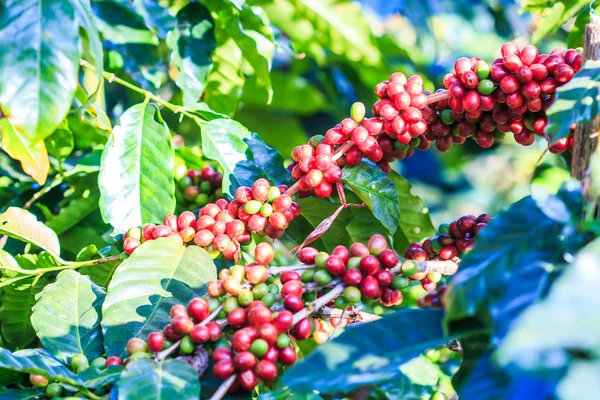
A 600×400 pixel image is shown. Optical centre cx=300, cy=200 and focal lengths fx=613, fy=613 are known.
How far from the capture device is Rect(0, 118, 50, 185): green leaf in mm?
864

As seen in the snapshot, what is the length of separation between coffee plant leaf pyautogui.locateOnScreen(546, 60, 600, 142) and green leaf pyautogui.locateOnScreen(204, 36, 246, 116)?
27.7 inches

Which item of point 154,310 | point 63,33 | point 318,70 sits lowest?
point 318,70

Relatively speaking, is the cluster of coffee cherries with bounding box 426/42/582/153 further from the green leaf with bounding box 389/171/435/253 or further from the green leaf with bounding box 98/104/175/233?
the green leaf with bounding box 98/104/175/233

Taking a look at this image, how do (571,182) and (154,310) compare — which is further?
(154,310)

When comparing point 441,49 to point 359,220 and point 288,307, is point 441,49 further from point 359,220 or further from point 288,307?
point 288,307

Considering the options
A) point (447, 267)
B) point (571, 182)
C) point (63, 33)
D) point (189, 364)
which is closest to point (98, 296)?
point (189, 364)

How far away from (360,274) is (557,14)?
75cm

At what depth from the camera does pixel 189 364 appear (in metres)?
0.62

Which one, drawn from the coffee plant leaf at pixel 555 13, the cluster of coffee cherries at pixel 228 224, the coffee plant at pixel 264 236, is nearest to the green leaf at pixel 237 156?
the coffee plant at pixel 264 236

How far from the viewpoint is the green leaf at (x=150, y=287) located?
70cm

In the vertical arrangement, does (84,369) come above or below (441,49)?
above

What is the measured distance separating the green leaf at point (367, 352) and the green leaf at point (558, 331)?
16cm

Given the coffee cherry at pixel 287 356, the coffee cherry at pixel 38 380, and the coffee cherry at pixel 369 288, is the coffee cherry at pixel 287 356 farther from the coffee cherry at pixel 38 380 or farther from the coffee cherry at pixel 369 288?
the coffee cherry at pixel 38 380

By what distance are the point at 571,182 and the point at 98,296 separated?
1.89 ft
